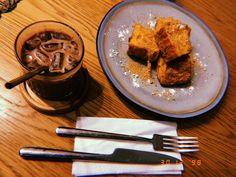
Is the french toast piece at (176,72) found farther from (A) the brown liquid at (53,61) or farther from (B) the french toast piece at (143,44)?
(A) the brown liquid at (53,61)

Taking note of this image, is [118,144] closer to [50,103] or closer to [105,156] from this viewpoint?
[105,156]

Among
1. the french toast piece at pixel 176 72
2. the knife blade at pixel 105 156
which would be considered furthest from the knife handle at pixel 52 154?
the french toast piece at pixel 176 72

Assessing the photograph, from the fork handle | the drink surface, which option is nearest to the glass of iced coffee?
the drink surface

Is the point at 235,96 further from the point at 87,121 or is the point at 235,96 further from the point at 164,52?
the point at 87,121

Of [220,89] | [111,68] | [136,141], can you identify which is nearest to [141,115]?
[136,141]

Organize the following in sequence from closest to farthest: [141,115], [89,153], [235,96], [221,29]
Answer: [89,153], [141,115], [235,96], [221,29]

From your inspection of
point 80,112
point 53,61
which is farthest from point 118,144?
point 53,61
